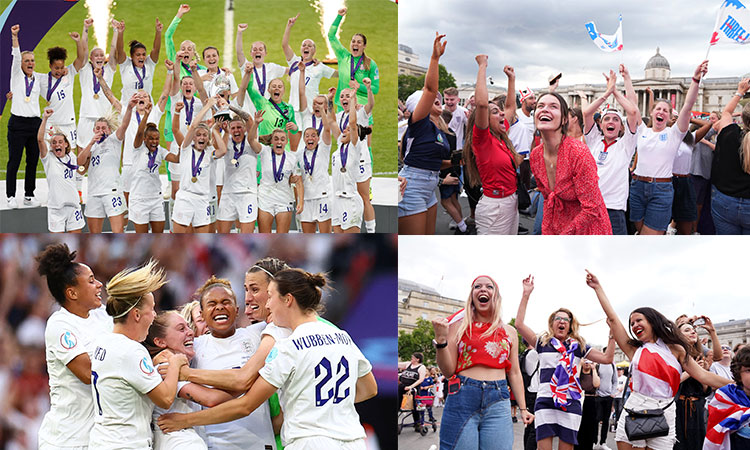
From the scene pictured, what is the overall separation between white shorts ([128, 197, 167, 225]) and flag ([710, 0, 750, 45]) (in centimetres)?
500

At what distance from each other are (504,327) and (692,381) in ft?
5.29

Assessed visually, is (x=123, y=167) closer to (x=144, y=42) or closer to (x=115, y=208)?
(x=115, y=208)

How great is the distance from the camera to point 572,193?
225 inches

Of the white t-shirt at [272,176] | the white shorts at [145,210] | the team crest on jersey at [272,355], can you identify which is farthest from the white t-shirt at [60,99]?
the team crest on jersey at [272,355]

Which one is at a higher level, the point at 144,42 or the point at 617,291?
the point at 144,42

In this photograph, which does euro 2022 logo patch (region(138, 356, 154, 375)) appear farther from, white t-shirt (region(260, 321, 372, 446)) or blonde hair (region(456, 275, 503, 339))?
blonde hair (region(456, 275, 503, 339))

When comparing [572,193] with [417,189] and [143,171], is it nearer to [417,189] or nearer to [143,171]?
[417,189]

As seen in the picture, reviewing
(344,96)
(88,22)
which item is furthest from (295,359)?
(88,22)

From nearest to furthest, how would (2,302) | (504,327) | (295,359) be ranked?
(295,359) < (504,327) < (2,302)

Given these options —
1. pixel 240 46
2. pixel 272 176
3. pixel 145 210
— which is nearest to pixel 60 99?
pixel 145 210

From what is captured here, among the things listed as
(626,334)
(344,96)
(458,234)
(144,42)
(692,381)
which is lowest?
(692,381)

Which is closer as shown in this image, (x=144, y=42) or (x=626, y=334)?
(x=626, y=334)

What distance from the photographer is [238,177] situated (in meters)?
6.21

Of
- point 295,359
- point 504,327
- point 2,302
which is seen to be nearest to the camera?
point 295,359
